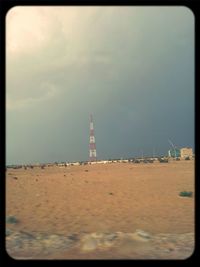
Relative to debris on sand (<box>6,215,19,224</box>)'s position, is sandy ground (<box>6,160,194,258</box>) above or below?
below

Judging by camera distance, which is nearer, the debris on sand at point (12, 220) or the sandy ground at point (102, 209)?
the sandy ground at point (102, 209)

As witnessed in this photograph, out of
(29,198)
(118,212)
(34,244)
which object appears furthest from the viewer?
(29,198)

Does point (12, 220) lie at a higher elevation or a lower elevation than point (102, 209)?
higher

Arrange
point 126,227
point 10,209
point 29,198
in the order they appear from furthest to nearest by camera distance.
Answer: point 29,198, point 10,209, point 126,227

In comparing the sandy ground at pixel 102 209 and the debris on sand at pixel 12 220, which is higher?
the debris on sand at pixel 12 220

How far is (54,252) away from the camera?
8.01 metres

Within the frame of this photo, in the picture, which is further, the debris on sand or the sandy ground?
the debris on sand

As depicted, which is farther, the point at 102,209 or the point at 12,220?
the point at 102,209
